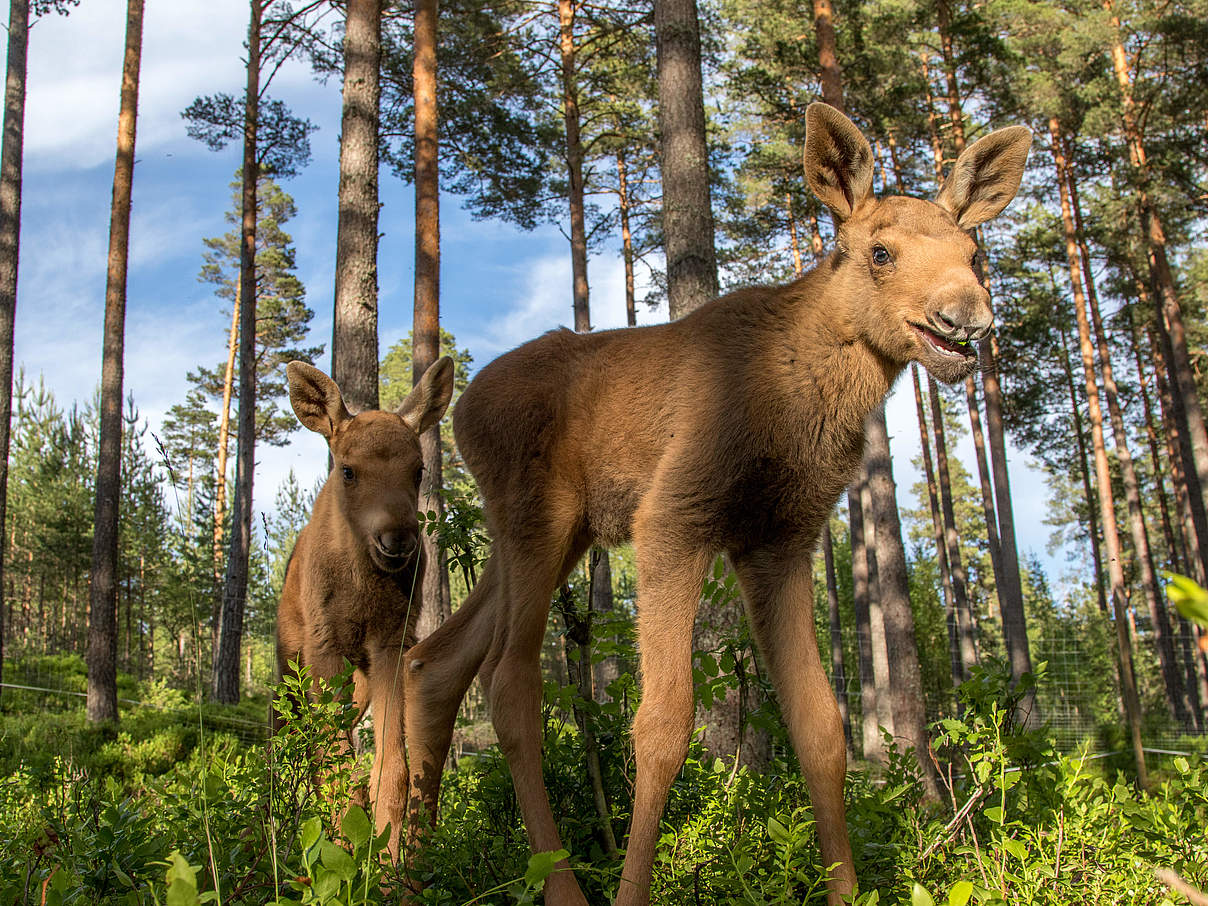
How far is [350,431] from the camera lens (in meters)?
5.90

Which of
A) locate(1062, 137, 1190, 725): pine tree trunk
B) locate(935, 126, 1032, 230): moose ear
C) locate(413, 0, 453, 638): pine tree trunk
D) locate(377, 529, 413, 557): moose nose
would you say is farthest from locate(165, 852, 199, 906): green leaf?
locate(1062, 137, 1190, 725): pine tree trunk

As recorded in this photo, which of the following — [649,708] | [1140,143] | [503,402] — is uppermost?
[1140,143]

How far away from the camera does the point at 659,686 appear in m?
3.21

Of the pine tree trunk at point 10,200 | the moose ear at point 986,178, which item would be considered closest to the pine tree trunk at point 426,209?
the pine tree trunk at point 10,200

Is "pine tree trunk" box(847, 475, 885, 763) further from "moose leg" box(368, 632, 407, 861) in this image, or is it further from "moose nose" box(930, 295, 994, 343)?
"moose nose" box(930, 295, 994, 343)

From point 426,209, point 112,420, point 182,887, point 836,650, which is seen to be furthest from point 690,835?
point 836,650

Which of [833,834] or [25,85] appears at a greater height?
[25,85]

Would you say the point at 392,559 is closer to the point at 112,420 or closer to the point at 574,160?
the point at 112,420

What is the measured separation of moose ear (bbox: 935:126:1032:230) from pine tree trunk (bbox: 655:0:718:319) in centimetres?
363

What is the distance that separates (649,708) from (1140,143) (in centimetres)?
2896

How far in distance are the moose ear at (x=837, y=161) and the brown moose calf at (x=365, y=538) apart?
2.94 meters

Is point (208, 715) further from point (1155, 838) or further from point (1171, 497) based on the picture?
point (1171, 497)

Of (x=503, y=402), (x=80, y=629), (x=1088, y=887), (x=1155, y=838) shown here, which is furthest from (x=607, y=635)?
(x=80, y=629)

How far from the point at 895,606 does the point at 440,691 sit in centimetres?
1375
